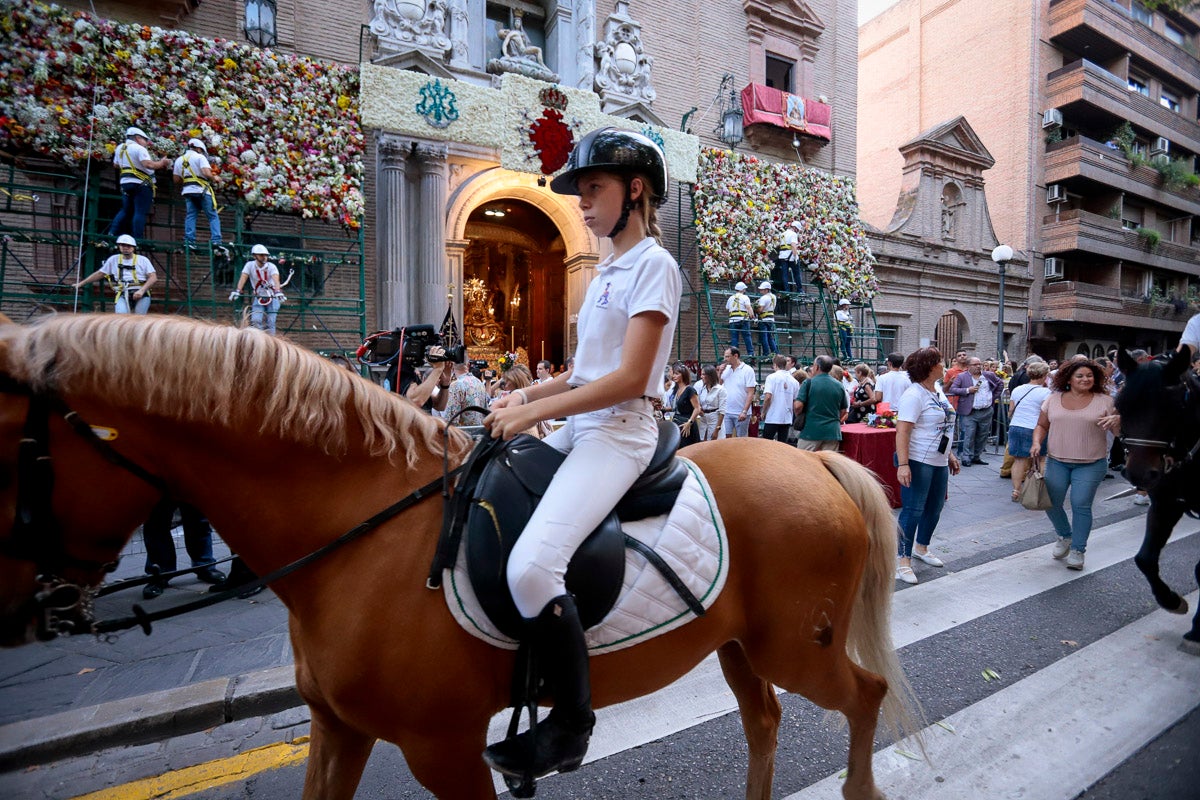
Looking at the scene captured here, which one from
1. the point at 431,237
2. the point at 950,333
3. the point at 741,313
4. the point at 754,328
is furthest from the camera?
the point at 950,333

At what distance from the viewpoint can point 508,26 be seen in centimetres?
1434

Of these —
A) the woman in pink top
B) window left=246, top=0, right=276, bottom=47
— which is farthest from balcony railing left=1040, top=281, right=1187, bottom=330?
window left=246, top=0, right=276, bottom=47

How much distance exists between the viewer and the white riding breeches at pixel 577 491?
1660 mm

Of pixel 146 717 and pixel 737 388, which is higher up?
pixel 737 388

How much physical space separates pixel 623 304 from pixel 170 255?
1157cm

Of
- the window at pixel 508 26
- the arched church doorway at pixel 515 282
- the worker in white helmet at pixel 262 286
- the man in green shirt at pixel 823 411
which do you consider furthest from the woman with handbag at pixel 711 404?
the window at pixel 508 26

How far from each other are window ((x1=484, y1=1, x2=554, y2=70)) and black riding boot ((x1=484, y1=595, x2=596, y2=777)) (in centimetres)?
1480

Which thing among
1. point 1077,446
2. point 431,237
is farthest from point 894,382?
point 431,237

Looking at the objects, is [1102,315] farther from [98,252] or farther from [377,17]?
[98,252]

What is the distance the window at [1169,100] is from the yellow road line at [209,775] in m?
43.8

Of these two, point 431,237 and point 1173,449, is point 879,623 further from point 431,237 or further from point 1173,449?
point 431,237

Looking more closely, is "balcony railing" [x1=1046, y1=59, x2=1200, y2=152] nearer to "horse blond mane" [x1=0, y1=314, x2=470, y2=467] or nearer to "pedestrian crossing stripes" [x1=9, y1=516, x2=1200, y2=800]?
"pedestrian crossing stripes" [x1=9, y1=516, x2=1200, y2=800]

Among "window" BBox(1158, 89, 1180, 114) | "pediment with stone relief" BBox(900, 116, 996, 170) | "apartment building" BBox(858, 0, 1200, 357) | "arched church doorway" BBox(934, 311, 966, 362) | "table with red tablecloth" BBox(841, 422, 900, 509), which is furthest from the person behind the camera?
"window" BBox(1158, 89, 1180, 114)

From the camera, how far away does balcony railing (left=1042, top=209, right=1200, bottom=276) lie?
83.3 feet
